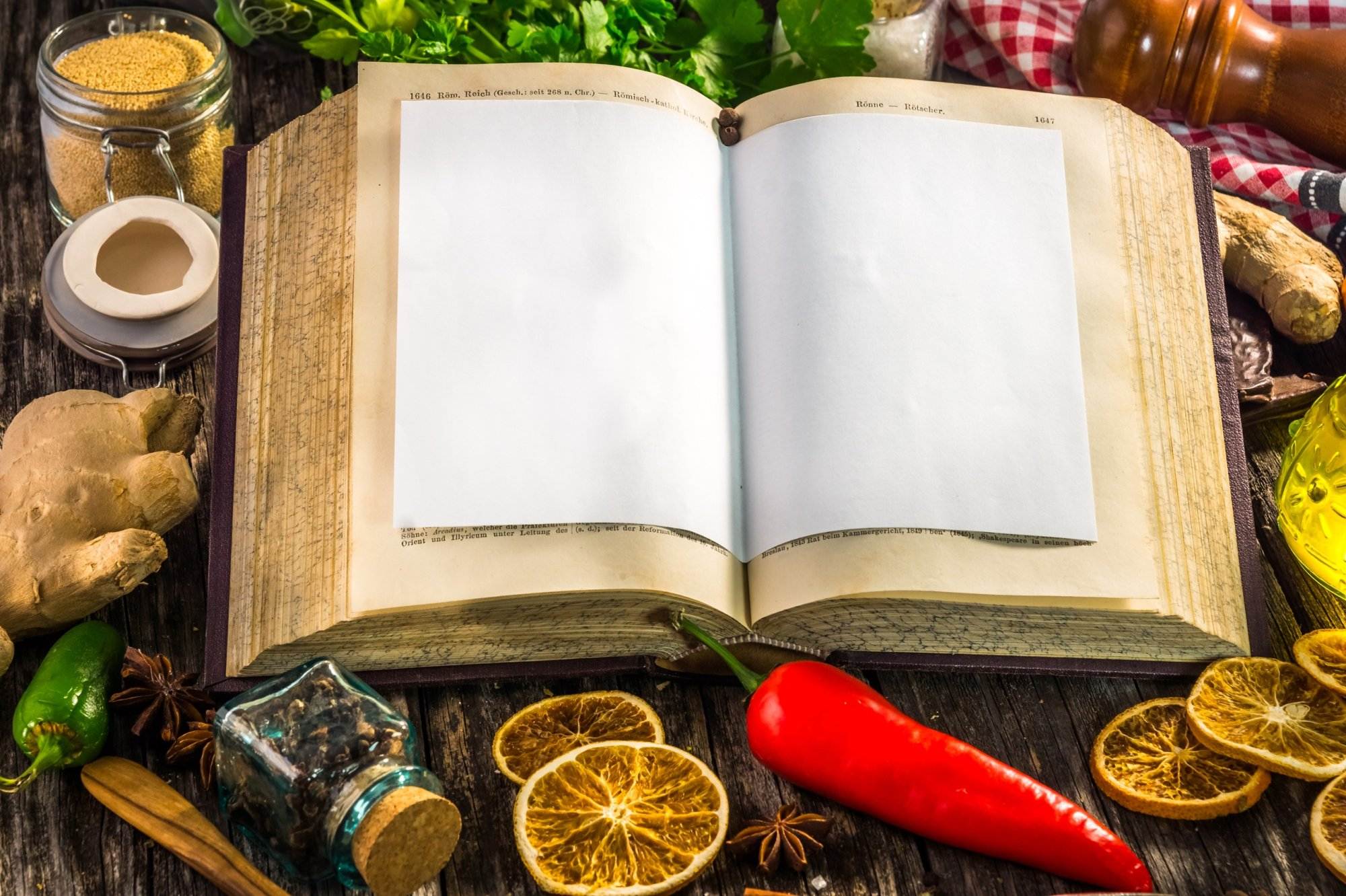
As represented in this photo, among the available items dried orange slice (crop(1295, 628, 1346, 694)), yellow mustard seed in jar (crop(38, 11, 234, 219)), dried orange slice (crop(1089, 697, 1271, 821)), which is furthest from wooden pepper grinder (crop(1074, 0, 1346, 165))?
yellow mustard seed in jar (crop(38, 11, 234, 219))

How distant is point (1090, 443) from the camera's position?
152 cm

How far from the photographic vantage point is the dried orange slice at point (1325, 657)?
4.82 ft

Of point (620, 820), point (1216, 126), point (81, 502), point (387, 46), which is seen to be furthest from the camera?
point (1216, 126)

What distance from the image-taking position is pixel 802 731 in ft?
4.60

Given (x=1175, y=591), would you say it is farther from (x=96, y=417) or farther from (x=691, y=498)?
(x=96, y=417)

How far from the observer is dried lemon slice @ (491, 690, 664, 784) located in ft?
4.69

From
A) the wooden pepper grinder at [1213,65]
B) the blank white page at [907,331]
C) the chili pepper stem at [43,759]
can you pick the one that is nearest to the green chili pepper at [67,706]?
the chili pepper stem at [43,759]

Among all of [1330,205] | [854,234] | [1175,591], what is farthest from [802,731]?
[1330,205]

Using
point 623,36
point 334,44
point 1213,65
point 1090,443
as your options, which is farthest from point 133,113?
point 1213,65

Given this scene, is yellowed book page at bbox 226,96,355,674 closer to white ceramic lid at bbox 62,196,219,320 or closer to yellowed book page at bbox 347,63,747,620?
yellowed book page at bbox 347,63,747,620

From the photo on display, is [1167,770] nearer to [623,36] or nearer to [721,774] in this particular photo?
[721,774]

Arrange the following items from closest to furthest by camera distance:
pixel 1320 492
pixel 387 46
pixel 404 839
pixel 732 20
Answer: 1. pixel 404 839
2. pixel 1320 492
3. pixel 387 46
4. pixel 732 20

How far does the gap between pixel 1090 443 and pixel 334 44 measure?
3.79 ft

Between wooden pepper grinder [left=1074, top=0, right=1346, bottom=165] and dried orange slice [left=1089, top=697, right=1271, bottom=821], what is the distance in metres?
0.93
